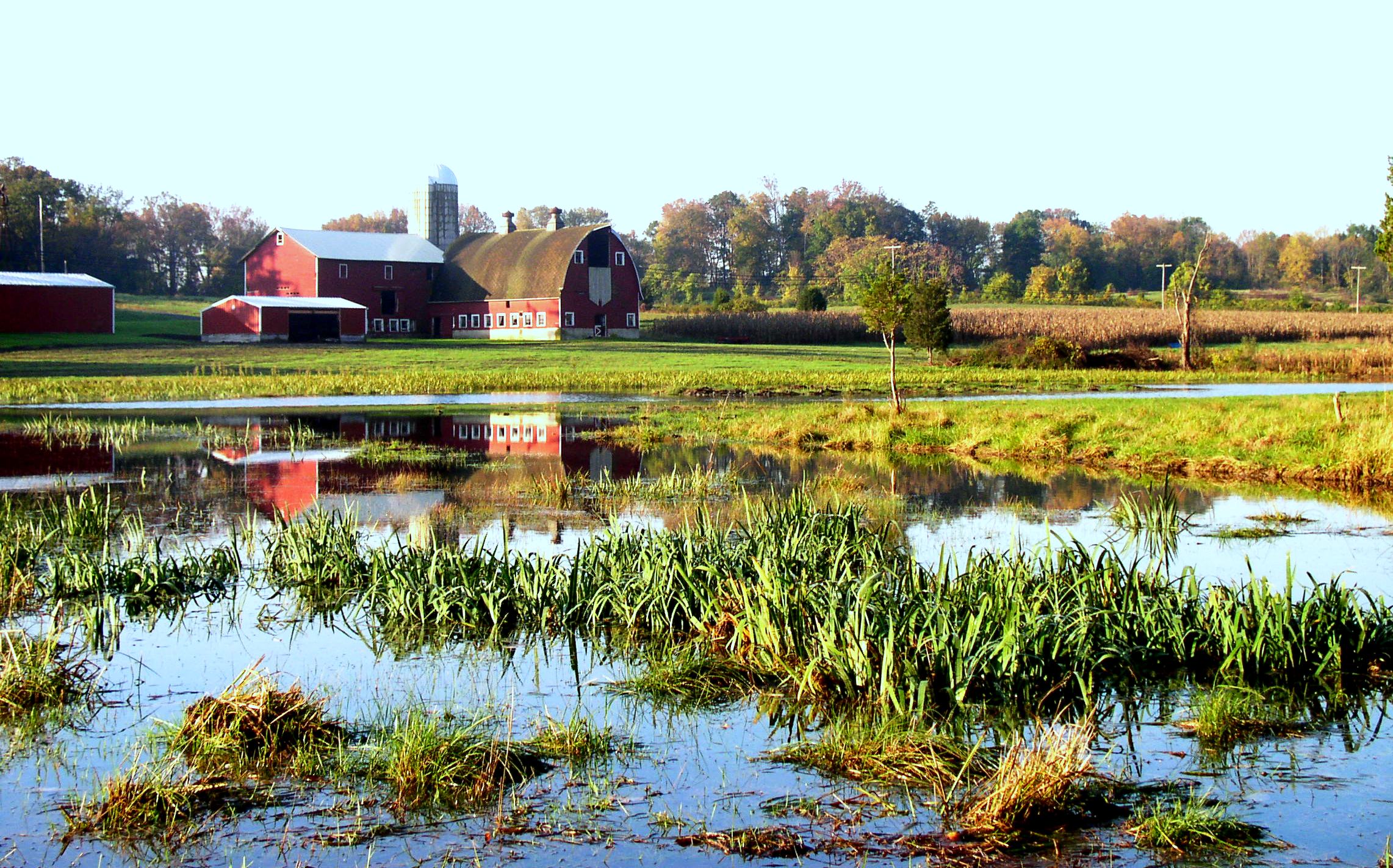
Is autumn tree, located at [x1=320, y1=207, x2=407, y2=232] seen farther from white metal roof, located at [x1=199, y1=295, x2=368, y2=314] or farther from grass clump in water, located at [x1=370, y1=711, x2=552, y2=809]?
grass clump in water, located at [x1=370, y1=711, x2=552, y2=809]

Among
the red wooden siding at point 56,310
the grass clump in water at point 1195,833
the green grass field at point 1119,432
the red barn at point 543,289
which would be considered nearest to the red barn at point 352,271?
the red barn at point 543,289

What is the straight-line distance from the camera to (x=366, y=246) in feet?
278

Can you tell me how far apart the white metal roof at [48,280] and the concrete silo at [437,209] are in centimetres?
2726

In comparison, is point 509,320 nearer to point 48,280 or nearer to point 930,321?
point 48,280

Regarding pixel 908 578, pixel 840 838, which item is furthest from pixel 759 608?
pixel 840 838

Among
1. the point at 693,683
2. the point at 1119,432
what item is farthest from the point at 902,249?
the point at 693,683

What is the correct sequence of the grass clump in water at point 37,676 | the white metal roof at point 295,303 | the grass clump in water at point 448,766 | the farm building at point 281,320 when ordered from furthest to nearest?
1. the white metal roof at point 295,303
2. the farm building at point 281,320
3. the grass clump in water at point 37,676
4. the grass clump in water at point 448,766

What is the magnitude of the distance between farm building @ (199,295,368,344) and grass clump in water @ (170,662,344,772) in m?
64.5

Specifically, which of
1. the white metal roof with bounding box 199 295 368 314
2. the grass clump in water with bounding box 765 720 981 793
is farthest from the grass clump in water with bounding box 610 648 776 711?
the white metal roof with bounding box 199 295 368 314

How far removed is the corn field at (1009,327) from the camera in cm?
7594

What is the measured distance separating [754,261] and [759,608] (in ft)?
410

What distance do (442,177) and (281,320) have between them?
26981 mm

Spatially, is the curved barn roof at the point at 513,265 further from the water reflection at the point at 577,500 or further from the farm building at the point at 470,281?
the water reflection at the point at 577,500

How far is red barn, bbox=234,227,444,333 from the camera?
81.2m
